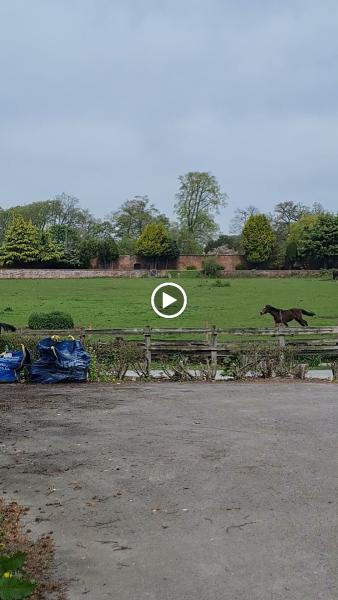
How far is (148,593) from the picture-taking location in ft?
12.6

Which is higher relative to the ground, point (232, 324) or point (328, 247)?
point (328, 247)

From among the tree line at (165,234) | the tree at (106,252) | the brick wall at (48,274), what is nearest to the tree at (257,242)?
the tree line at (165,234)

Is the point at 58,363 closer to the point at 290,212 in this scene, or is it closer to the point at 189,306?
the point at 189,306

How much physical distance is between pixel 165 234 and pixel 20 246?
21503mm

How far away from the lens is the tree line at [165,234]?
8225 centimetres

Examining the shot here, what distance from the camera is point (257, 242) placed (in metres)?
87.8

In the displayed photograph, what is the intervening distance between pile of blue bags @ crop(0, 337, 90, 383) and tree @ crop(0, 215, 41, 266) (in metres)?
69.7

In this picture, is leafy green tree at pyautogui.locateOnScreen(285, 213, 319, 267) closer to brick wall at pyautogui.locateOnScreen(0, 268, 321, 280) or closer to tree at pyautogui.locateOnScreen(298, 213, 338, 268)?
tree at pyautogui.locateOnScreen(298, 213, 338, 268)

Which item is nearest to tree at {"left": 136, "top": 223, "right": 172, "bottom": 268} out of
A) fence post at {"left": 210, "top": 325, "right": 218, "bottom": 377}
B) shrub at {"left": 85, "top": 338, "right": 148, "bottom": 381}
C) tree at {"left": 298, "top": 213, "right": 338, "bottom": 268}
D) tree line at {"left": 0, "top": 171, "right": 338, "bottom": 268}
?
tree line at {"left": 0, "top": 171, "right": 338, "bottom": 268}

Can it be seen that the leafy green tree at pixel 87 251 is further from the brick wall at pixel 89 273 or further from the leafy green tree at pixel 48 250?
the brick wall at pixel 89 273

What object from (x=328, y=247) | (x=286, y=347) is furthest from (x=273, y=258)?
(x=286, y=347)

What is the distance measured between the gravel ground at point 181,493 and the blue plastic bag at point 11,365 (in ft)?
8.96

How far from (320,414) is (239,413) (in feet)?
4.35

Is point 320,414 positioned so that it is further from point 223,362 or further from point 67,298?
point 67,298
